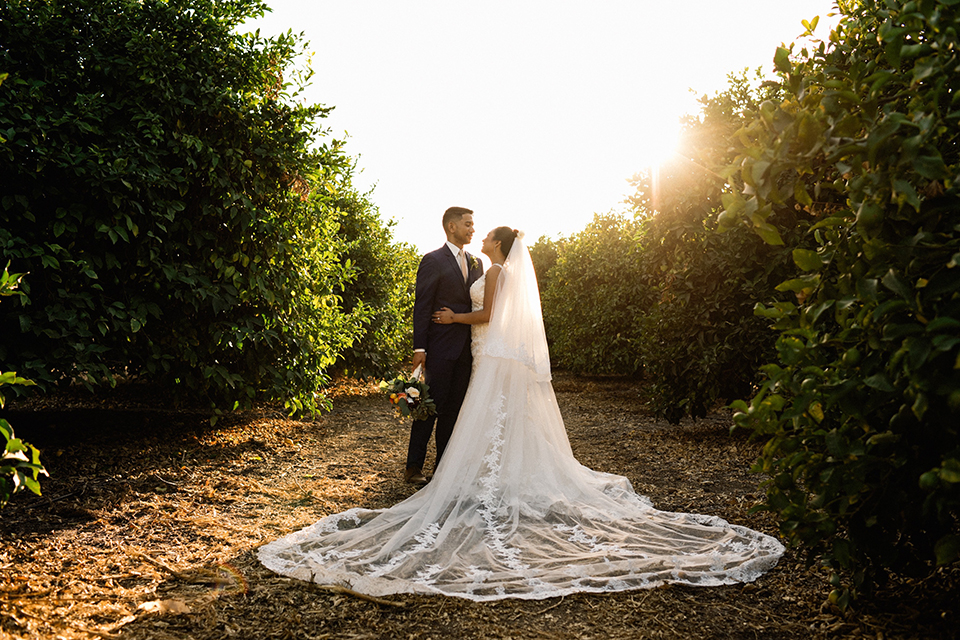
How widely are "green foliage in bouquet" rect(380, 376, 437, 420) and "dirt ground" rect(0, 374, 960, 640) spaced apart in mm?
705

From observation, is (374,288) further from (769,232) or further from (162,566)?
(769,232)

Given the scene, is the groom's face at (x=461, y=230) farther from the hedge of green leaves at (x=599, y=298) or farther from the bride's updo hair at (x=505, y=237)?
the hedge of green leaves at (x=599, y=298)

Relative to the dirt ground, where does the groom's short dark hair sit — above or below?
above

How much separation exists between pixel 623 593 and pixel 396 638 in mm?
1205

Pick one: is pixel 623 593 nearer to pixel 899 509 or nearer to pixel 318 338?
pixel 899 509

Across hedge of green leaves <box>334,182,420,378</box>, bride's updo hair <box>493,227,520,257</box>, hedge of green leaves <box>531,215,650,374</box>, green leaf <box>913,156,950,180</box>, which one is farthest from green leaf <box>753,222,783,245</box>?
hedge of green leaves <box>531,215,650,374</box>

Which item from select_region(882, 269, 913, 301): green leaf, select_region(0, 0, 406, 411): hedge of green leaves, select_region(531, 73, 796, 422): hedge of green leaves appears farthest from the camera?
select_region(531, 73, 796, 422): hedge of green leaves

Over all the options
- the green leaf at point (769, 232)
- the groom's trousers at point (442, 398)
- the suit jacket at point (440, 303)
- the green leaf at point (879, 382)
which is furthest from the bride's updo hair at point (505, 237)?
the green leaf at point (879, 382)

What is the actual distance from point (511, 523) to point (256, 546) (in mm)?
1660

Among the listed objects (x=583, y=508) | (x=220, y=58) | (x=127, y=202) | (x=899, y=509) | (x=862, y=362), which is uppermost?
(x=220, y=58)

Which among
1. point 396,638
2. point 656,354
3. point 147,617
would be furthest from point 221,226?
point 656,354

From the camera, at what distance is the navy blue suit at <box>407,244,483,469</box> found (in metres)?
5.67

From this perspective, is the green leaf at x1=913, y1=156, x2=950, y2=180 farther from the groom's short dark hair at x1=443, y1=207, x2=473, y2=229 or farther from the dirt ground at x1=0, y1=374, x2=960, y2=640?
the groom's short dark hair at x1=443, y1=207, x2=473, y2=229

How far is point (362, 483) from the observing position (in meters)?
5.64
